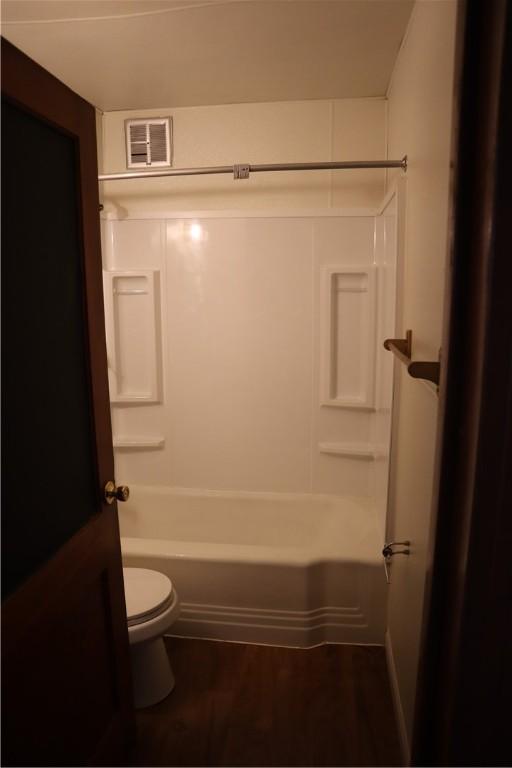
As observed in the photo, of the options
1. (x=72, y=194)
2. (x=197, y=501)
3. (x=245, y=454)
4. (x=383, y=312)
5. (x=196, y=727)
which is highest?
(x=72, y=194)

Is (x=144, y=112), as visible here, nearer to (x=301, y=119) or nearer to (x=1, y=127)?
(x=301, y=119)

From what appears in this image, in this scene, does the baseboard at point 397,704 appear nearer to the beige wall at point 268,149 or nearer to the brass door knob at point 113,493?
the brass door knob at point 113,493

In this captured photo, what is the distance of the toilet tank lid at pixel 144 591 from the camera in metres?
1.74

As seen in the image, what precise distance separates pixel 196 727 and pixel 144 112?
289 centimetres

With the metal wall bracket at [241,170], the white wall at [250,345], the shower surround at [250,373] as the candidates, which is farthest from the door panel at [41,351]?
the white wall at [250,345]

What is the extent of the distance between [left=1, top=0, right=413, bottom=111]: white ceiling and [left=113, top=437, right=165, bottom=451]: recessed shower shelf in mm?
1849

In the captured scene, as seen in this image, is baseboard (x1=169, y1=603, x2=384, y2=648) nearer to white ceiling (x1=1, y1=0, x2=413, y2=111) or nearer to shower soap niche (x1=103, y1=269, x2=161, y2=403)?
shower soap niche (x1=103, y1=269, x2=161, y2=403)

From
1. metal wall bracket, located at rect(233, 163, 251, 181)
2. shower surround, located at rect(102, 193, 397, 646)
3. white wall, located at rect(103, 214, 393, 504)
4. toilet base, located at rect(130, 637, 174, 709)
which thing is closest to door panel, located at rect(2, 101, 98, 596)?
toilet base, located at rect(130, 637, 174, 709)

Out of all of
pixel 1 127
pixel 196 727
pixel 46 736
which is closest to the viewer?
pixel 1 127

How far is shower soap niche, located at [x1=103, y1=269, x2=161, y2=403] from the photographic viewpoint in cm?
267

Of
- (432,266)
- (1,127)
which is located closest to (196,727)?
(432,266)

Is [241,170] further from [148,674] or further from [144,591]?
[148,674]

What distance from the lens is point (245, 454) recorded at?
274 centimetres

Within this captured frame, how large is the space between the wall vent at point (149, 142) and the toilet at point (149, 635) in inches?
85.2
